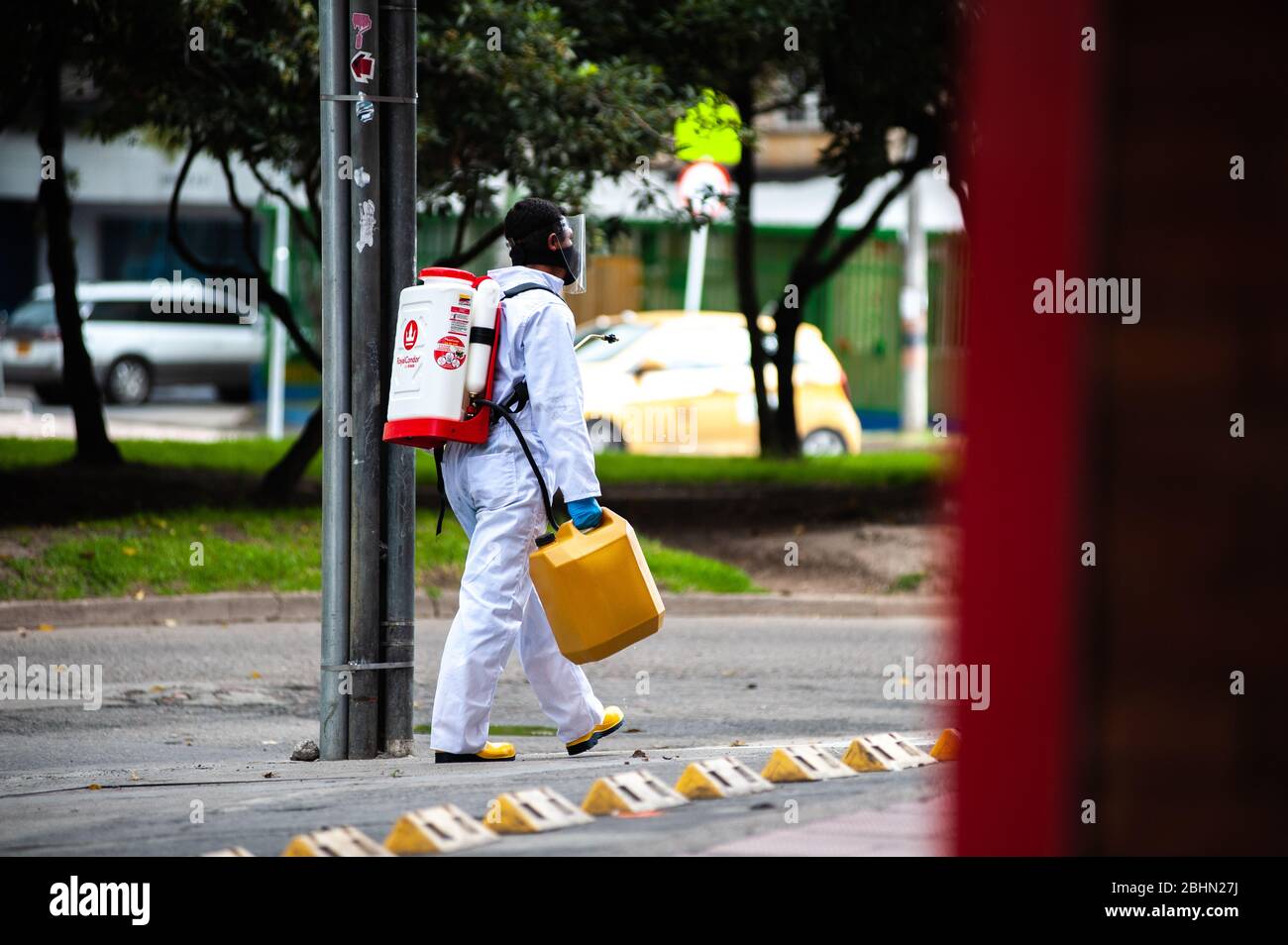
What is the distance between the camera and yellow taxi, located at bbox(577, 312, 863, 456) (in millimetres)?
20391

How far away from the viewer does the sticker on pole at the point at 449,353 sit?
579 centimetres

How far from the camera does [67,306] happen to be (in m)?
14.3

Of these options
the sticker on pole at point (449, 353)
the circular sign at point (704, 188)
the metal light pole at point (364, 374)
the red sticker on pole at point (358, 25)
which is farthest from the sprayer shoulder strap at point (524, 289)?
the circular sign at point (704, 188)

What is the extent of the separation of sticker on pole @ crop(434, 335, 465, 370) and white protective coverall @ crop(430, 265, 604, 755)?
0.75 feet

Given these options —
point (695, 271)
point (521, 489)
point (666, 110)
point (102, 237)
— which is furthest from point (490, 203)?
point (102, 237)

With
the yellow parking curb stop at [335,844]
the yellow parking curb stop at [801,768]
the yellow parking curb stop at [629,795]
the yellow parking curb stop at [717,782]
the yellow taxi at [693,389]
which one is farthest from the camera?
the yellow taxi at [693,389]

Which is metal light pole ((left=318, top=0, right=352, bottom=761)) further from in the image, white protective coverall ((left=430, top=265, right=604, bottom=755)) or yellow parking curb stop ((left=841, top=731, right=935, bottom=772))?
yellow parking curb stop ((left=841, top=731, right=935, bottom=772))

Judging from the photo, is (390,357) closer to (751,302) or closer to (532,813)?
(532,813)

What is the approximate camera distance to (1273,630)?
158 centimetres

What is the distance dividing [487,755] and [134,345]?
22251mm

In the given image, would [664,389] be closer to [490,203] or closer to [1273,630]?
[490,203]

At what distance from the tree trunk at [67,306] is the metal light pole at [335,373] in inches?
334

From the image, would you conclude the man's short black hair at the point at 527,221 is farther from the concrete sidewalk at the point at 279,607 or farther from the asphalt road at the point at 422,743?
the concrete sidewalk at the point at 279,607
